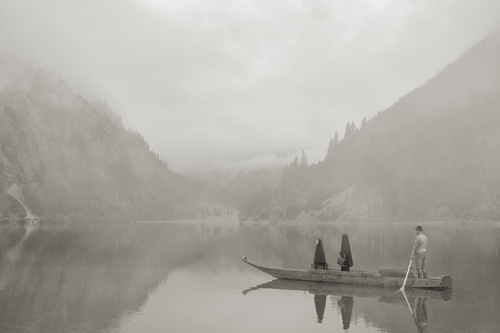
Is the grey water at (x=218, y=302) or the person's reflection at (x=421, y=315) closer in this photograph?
the person's reflection at (x=421, y=315)

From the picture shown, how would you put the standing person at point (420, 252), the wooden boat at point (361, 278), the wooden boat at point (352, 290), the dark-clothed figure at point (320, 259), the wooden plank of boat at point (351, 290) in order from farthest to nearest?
the dark-clothed figure at point (320, 259)
the standing person at point (420, 252)
the wooden boat at point (361, 278)
the wooden plank of boat at point (351, 290)
the wooden boat at point (352, 290)

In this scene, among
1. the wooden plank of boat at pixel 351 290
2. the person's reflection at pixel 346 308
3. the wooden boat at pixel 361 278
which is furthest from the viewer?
the wooden boat at pixel 361 278

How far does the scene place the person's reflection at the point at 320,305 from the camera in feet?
87.2

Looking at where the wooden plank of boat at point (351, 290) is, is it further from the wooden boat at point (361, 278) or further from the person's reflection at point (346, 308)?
the person's reflection at point (346, 308)

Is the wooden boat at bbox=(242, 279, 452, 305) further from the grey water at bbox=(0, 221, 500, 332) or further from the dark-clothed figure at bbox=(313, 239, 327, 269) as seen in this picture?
the dark-clothed figure at bbox=(313, 239, 327, 269)

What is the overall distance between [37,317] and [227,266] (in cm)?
2778

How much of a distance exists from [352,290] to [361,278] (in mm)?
1508

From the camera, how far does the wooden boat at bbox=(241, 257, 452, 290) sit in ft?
111

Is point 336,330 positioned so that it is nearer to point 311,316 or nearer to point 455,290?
point 311,316

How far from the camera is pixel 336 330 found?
23344mm

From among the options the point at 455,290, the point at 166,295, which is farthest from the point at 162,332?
the point at 455,290

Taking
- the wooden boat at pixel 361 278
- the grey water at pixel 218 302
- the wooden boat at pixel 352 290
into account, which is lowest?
the grey water at pixel 218 302

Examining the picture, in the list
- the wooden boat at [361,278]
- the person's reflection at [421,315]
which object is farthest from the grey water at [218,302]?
the wooden boat at [361,278]

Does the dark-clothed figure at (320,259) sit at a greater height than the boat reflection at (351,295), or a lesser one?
greater
